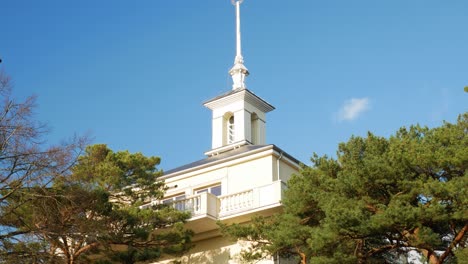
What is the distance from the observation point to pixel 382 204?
23.4 meters

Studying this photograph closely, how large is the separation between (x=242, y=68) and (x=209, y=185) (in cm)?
828

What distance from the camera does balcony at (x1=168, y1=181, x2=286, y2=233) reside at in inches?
1135

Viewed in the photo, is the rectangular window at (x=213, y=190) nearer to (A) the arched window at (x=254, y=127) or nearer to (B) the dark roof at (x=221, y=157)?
(B) the dark roof at (x=221, y=157)

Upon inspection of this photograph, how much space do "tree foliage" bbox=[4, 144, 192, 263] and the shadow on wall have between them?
238cm

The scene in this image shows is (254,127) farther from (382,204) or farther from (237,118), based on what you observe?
(382,204)

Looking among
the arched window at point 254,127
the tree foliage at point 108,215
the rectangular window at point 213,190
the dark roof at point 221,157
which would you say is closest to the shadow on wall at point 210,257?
the tree foliage at point 108,215

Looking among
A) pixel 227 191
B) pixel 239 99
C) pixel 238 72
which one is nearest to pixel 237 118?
pixel 239 99

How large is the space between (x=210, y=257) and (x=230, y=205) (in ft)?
7.31

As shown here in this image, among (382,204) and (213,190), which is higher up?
(213,190)

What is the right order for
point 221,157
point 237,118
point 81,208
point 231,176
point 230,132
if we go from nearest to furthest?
point 81,208
point 231,176
point 221,157
point 237,118
point 230,132

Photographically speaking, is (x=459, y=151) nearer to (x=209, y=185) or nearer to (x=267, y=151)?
(x=267, y=151)

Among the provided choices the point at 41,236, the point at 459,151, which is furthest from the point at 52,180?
the point at 459,151

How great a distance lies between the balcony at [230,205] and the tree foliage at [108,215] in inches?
58.8

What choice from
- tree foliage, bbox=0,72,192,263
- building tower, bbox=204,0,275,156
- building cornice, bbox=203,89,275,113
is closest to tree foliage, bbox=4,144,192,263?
tree foliage, bbox=0,72,192,263
